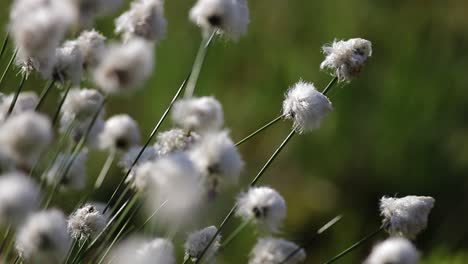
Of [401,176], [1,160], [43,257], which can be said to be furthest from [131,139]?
[401,176]

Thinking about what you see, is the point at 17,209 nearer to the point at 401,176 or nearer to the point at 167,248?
the point at 167,248

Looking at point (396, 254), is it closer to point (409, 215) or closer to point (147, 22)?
point (409, 215)

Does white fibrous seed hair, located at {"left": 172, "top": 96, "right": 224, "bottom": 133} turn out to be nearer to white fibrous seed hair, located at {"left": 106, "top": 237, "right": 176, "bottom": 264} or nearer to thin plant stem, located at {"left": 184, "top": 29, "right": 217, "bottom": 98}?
thin plant stem, located at {"left": 184, "top": 29, "right": 217, "bottom": 98}

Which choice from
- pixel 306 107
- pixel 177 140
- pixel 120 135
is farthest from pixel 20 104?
pixel 306 107

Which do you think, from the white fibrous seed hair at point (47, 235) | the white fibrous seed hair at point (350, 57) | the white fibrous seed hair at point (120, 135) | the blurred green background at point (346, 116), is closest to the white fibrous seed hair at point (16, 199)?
the white fibrous seed hair at point (47, 235)

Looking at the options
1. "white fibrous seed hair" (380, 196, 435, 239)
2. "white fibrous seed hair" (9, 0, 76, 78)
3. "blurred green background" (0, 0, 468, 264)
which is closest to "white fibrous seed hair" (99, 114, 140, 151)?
"white fibrous seed hair" (9, 0, 76, 78)

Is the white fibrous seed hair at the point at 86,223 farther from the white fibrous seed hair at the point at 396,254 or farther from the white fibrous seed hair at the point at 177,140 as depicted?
the white fibrous seed hair at the point at 396,254
